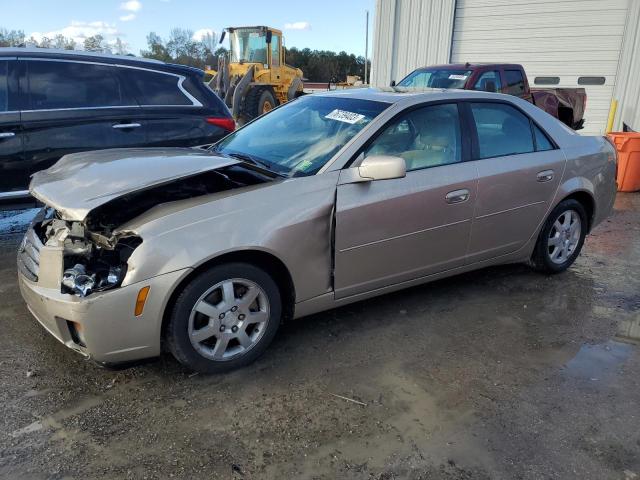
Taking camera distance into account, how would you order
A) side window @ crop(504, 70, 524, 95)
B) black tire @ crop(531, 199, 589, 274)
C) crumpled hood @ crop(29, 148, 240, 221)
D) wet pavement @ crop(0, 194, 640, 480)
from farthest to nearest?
side window @ crop(504, 70, 524, 95), black tire @ crop(531, 199, 589, 274), crumpled hood @ crop(29, 148, 240, 221), wet pavement @ crop(0, 194, 640, 480)

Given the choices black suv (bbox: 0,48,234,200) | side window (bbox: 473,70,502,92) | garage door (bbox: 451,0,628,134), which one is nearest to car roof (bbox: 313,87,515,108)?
black suv (bbox: 0,48,234,200)

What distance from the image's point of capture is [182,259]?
106 inches

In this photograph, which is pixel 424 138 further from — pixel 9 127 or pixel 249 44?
pixel 249 44

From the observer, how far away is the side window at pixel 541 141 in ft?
14.0

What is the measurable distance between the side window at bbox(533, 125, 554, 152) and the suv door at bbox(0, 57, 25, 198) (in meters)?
4.56

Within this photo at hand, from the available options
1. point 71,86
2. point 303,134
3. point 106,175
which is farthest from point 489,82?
point 106,175

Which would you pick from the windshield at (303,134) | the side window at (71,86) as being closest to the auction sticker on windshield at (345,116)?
the windshield at (303,134)

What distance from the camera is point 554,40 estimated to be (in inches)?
489

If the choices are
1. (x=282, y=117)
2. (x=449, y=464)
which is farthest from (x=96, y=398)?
(x=282, y=117)

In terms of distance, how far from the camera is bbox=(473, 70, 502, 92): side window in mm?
9383

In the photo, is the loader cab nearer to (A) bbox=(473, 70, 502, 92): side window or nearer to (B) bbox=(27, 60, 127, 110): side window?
(A) bbox=(473, 70, 502, 92): side window

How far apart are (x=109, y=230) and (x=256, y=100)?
41.9ft

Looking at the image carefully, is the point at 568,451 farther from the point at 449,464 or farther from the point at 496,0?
the point at 496,0

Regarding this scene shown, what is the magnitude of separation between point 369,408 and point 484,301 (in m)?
1.80
